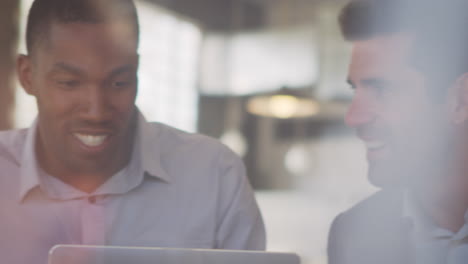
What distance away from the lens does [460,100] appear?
879 mm

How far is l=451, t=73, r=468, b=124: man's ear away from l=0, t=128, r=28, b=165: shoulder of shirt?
2.32 ft

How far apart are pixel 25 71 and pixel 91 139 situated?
0.56 ft

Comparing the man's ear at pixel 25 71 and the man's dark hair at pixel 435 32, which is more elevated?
the man's dark hair at pixel 435 32

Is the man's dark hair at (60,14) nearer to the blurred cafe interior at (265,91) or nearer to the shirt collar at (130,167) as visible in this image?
the blurred cafe interior at (265,91)

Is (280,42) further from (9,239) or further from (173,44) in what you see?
(9,239)

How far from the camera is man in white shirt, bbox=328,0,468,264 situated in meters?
0.89

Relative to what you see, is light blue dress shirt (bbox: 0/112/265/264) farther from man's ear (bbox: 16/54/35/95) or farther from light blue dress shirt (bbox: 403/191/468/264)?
light blue dress shirt (bbox: 403/191/468/264)

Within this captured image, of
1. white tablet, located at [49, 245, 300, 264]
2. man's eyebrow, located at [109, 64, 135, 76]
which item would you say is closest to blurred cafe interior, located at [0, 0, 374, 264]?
man's eyebrow, located at [109, 64, 135, 76]

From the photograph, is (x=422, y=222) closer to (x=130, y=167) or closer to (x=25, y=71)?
(x=130, y=167)

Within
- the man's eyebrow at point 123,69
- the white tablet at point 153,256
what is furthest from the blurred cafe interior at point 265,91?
the white tablet at point 153,256

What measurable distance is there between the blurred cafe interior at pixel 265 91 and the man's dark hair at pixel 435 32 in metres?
0.13

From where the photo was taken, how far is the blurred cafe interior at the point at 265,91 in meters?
1.12

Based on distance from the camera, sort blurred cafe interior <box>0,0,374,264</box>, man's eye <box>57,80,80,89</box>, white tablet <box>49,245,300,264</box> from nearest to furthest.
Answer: white tablet <box>49,245,300,264</box>
man's eye <box>57,80,80,89</box>
blurred cafe interior <box>0,0,374,264</box>

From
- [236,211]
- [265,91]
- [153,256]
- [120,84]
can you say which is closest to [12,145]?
[120,84]
